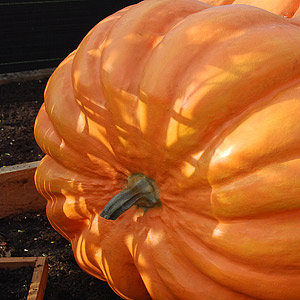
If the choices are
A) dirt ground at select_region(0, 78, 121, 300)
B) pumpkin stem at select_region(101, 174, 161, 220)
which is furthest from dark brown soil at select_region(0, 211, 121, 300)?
pumpkin stem at select_region(101, 174, 161, 220)

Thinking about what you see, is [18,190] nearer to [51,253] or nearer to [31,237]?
[31,237]

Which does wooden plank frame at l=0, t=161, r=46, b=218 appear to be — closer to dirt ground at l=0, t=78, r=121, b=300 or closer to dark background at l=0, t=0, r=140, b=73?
dirt ground at l=0, t=78, r=121, b=300

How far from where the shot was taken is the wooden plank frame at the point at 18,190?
2.86m

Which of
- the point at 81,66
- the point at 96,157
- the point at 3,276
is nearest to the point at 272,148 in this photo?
the point at 96,157

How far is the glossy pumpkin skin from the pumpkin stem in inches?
1.2

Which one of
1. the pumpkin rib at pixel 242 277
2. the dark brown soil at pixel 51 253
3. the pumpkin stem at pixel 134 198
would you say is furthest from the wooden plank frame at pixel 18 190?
the pumpkin rib at pixel 242 277

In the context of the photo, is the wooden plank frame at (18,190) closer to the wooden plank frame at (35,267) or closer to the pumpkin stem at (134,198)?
the wooden plank frame at (35,267)

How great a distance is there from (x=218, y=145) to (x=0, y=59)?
3227 mm

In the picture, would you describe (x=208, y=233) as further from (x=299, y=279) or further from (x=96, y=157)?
(x=96, y=157)

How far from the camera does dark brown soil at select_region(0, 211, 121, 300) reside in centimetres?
241

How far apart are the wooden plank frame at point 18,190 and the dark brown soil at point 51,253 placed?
5 centimetres

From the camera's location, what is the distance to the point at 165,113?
1758 mm

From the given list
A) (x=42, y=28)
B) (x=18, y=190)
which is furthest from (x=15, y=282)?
(x=42, y=28)

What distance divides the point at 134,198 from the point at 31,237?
116 cm
